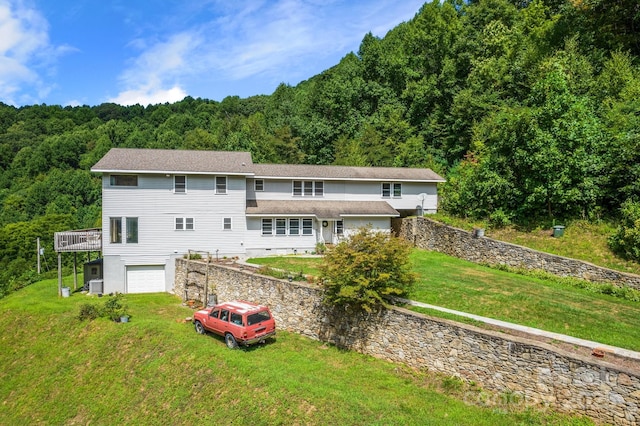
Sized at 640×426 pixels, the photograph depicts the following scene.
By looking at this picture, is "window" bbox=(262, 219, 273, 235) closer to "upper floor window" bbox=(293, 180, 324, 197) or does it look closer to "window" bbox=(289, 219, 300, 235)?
"window" bbox=(289, 219, 300, 235)

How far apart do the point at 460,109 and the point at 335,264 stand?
1211 inches

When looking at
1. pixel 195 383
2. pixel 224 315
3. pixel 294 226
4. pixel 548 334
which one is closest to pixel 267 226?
pixel 294 226

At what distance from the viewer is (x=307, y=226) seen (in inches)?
1014

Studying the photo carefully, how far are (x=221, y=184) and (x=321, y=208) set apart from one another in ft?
23.7

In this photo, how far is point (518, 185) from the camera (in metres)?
22.4

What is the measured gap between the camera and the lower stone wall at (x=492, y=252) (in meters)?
15.8

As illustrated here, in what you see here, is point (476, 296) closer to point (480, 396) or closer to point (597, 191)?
point (480, 396)

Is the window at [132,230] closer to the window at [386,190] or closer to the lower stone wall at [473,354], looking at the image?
the lower stone wall at [473,354]

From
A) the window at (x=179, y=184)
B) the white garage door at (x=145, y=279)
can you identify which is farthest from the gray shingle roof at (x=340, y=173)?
the white garage door at (x=145, y=279)

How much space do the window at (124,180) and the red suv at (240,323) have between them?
11.8 meters

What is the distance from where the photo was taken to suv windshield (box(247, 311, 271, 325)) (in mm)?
14055

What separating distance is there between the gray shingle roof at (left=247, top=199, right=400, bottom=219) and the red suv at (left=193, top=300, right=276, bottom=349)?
10002 millimetres

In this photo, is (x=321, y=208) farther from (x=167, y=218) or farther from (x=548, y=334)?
(x=548, y=334)

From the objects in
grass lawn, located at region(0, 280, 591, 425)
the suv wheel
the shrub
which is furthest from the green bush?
the shrub
